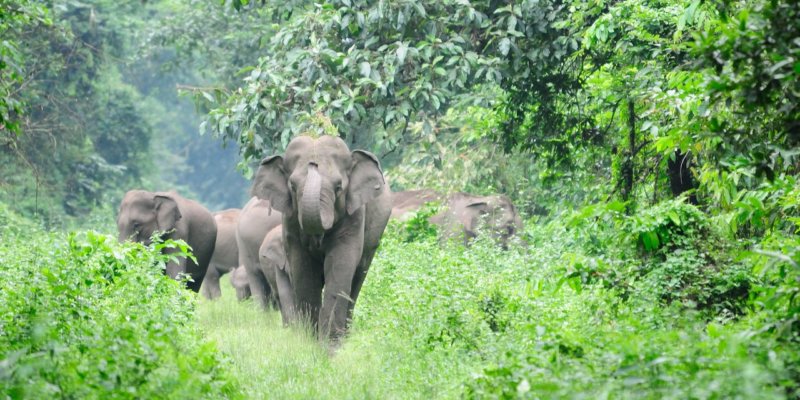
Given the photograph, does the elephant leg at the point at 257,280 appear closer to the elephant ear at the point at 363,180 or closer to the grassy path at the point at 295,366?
the grassy path at the point at 295,366

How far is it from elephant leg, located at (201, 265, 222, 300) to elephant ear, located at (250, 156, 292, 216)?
9711mm

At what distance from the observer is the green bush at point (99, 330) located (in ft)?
20.3

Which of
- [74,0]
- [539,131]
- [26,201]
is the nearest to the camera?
[539,131]

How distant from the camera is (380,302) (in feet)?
44.0

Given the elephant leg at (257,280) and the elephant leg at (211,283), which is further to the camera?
the elephant leg at (211,283)

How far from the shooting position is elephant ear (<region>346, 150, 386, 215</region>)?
11930 mm

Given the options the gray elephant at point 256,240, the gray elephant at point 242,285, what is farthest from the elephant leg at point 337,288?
the gray elephant at point 242,285

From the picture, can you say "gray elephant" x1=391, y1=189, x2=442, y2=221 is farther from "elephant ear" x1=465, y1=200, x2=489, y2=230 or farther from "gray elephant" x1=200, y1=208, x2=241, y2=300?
"gray elephant" x1=200, y1=208, x2=241, y2=300

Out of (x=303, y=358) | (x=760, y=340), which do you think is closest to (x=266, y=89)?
(x=303, y=358)

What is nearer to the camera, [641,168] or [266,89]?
[641,168]

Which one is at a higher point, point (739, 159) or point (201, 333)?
point (739, 159)

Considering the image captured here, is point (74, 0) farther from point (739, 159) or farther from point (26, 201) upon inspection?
point (739, 159)

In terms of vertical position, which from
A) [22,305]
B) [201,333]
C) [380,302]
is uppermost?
[22,305]

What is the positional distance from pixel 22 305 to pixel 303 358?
2.45 metres
